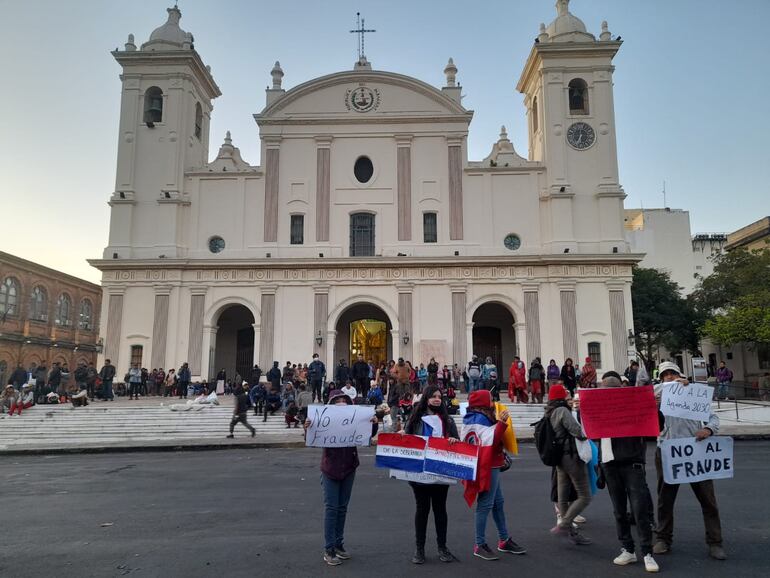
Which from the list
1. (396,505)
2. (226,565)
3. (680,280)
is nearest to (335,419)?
(226,565)

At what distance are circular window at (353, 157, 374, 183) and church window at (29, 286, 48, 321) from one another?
27.0m

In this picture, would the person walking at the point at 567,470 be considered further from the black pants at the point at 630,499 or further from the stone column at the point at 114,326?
the stone column at the point at 114,326

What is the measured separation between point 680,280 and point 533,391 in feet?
128

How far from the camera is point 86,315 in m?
49.6

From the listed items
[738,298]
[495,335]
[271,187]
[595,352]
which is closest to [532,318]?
[595,352]

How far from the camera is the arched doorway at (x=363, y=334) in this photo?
30.2 m

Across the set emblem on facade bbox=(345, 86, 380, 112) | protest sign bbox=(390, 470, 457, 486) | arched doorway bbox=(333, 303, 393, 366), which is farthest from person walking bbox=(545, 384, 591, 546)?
emblem on facade bbox=(345, 86, 380, 112)

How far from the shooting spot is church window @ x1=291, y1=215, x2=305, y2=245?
29.3m

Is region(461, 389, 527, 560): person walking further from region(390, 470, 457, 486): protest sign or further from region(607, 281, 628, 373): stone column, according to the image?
region(607, 281, 628, 373): stone column

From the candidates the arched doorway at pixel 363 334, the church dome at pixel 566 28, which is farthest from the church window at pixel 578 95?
A: the arched doorway at pixel 363 334

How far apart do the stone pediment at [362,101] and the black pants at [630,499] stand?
25880mm

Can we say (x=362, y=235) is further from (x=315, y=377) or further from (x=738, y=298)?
(x=738, y=298)

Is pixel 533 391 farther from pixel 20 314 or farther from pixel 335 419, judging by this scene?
pixel 20 314

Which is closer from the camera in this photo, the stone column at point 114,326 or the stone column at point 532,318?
the stone column at point 532,318
